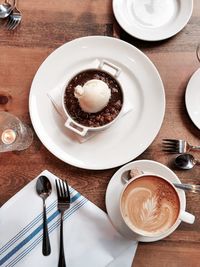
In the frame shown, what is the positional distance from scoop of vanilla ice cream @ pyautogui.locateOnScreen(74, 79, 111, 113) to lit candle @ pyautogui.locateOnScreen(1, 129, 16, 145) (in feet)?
0.69

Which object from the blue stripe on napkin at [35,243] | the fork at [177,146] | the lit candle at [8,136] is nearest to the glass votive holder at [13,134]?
the lit candle at [8,136]

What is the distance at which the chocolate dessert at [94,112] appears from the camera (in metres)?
1.22

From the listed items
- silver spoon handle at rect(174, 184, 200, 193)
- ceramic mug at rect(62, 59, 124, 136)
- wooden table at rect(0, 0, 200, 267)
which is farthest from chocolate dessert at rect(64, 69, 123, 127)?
silver spoon handle at rect(174, 184, 200, 193)

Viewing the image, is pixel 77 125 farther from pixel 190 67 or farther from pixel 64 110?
pixel 190 67

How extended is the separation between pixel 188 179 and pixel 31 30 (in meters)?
0.61

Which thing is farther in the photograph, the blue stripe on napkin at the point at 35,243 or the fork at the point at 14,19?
the fork at the point at 14,19

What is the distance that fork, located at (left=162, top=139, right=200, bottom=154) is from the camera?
4.03 feet

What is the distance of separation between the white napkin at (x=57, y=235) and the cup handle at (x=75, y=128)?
0.15 meters

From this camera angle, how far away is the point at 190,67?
1.27 meters

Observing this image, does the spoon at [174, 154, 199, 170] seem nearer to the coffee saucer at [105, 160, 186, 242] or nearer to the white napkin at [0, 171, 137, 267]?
the coffee saucer at [105, 160, 186, 242]

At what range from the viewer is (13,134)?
4.14ft

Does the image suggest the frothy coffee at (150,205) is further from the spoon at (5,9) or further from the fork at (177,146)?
the spoon at (5,9)

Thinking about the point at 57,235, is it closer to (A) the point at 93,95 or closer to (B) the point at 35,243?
(B) the point at 35,243

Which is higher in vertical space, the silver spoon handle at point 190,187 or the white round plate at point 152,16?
the white round plate at point 152,16
